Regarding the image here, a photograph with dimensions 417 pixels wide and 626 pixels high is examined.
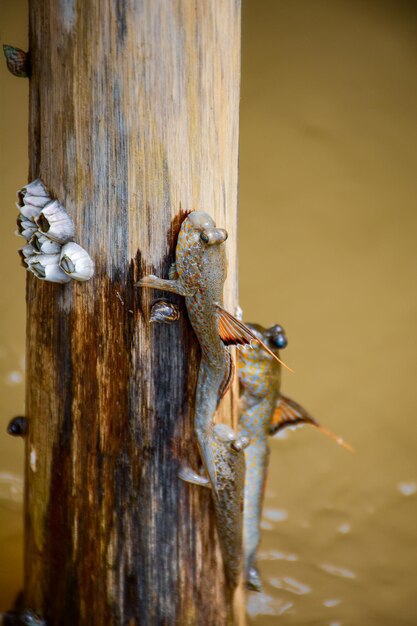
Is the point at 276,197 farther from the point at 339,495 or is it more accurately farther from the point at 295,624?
the point at 295,624

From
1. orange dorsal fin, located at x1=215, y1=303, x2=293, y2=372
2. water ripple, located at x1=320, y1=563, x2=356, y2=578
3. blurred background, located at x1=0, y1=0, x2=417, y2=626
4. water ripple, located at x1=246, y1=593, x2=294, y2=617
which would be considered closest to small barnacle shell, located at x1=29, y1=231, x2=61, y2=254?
orange dorsal fin, located at x1=215, y1=303, x2=293, y2=372

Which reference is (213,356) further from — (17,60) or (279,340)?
(17,60)

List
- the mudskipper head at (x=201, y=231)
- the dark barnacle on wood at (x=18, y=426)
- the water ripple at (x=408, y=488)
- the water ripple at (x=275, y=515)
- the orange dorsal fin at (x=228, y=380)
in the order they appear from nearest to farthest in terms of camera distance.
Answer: the mudskipper head at (x=201, y=231) → the orange dorsal fin at (x=228, y=380) → the dark barnacle on wood at (x=18, y=426) → the water ripple at (x=408, y=488) → the water ripple at (x=275, y=515)

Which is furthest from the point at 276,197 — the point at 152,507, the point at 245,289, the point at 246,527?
the point at 152,507

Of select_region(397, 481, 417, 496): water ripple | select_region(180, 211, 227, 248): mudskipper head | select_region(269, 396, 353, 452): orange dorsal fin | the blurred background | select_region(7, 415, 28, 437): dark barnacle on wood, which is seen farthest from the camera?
select_region(397, 481, 417, 496): water ripple

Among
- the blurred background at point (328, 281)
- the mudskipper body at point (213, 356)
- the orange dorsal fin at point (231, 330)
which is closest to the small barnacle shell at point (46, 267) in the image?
the mudskipper body at point (213, 356)

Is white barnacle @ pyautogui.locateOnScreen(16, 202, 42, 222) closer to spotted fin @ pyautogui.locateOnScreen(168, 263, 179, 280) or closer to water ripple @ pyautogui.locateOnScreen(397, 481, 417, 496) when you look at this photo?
spotted fin @ pyautogui.locateOnScreen(168, 263, 179, 280)

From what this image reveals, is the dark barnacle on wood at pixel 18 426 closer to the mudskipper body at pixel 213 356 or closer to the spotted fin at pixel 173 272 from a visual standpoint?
the mudskipper body at pixel 213 356
